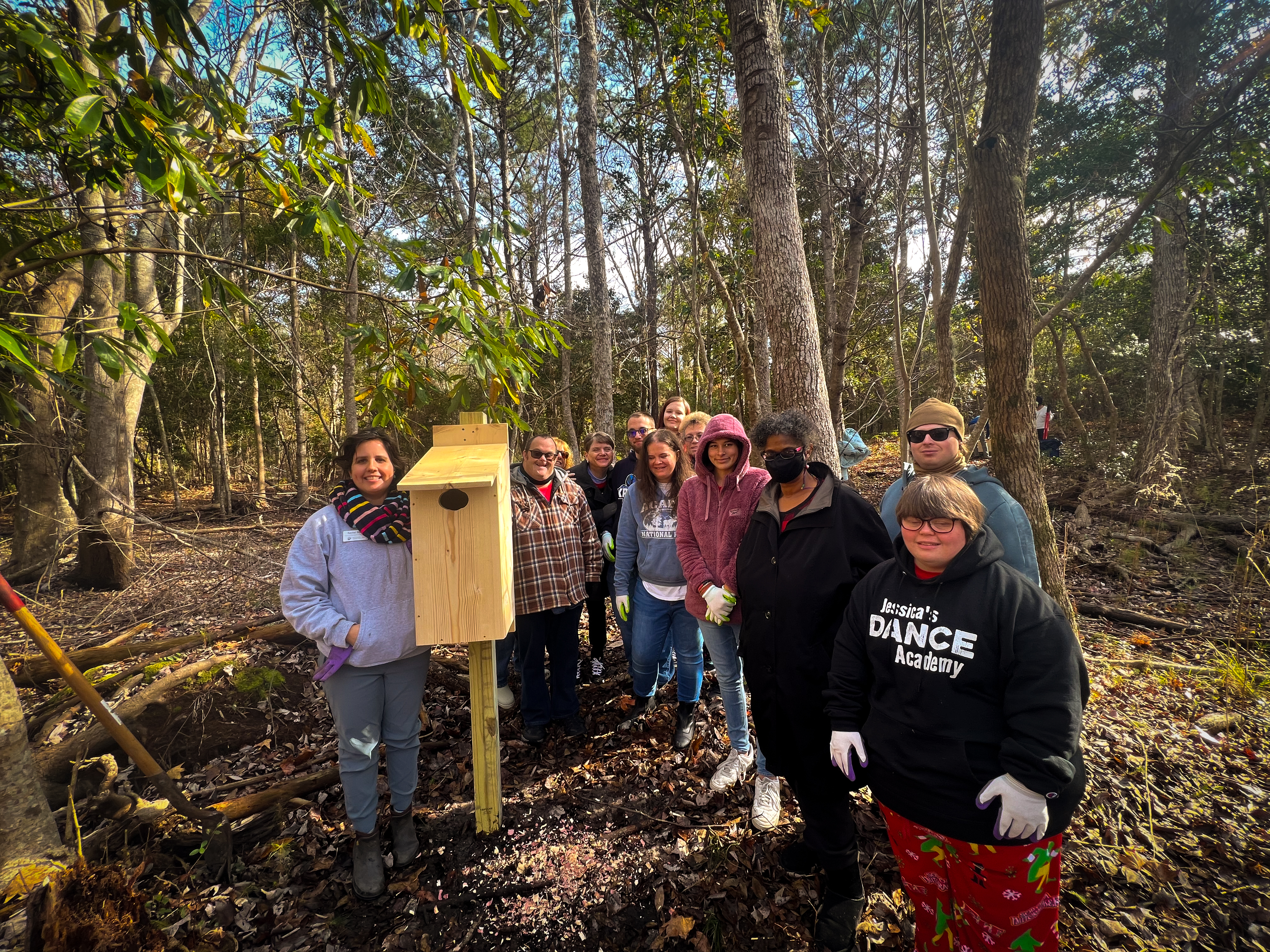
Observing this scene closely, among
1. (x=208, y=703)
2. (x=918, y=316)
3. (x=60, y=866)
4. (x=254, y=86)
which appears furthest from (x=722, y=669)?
(x=918, y=316)

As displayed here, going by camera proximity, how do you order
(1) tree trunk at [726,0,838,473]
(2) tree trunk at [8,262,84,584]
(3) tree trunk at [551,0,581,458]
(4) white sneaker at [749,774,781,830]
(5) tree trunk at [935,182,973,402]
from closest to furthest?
(4) white sneaker at [749,774,781,830], (1) tree trunk at [726,0,838,473], (5) tree trunk at [935,182,973,402], (2) tree trunk at [8,262,84,584], (3) tree trunk at [551,0,581,458]

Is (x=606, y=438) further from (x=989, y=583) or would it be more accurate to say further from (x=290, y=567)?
(x=989, y=583)

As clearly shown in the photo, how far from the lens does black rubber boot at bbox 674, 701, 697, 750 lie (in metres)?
3.36

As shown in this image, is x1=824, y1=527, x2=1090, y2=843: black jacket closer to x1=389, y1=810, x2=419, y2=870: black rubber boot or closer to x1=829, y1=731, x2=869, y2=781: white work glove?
x1=829, y1=731, x2=869, y2=781: white work glove

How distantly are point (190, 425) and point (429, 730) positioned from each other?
47.2 feet

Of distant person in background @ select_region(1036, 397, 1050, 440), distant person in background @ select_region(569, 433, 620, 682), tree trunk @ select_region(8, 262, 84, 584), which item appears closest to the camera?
distant person in background @ select_region(569, 433, 620, 682)

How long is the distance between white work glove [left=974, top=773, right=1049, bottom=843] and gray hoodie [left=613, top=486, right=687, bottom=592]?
5.83 ft

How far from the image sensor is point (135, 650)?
402 cm

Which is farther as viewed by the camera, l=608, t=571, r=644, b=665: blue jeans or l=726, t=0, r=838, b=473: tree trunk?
l=608, t=571, r=644, b=665: blue jeans

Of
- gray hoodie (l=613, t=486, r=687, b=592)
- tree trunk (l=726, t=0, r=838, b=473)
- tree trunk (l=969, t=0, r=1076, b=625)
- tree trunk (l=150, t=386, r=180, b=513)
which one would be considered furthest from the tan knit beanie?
tree trunk (l=150, t=386, r=180, b=513)

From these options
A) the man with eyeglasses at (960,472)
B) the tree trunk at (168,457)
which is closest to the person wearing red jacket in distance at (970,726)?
the man with eyeglasses at (960,472)

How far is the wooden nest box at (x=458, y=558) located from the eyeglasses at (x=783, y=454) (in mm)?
1181

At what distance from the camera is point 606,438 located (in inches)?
182

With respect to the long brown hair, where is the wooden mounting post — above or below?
below
